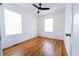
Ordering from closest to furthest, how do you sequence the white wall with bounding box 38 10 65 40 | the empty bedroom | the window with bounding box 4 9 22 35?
1. the empty bedroom
2. the window with bounding box 4 9 22 35
3. the white wall with bounding box 38 10 65 40

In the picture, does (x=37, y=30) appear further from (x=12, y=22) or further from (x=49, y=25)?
(x=12, y=22)

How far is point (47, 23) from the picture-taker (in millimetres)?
7031

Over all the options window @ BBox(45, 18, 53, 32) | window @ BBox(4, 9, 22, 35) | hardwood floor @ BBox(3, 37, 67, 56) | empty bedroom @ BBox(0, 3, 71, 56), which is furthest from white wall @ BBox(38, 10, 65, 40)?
window @ BBox(4, 9, 22, 35)

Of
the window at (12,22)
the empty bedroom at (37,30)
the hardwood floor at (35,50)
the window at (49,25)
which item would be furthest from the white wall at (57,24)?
the window at (12,22)

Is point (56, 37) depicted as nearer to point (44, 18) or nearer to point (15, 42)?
point (44, 18)

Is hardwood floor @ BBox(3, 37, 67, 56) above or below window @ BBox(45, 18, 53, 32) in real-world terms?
below

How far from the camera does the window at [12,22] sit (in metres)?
3.73

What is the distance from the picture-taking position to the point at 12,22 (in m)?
4.14

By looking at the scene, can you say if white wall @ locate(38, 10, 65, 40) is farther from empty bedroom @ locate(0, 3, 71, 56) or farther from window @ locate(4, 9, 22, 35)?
window @ locate(4, 9, 22, 35)

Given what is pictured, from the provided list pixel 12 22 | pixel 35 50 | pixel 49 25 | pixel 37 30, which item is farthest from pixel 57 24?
pixel 12 22

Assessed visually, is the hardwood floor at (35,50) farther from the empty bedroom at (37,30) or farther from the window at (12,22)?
the window at (12,22)

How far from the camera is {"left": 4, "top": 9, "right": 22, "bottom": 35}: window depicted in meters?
3.73

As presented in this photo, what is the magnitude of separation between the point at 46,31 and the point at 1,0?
638 centimetres

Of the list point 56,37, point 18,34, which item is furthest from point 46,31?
point 18,34
